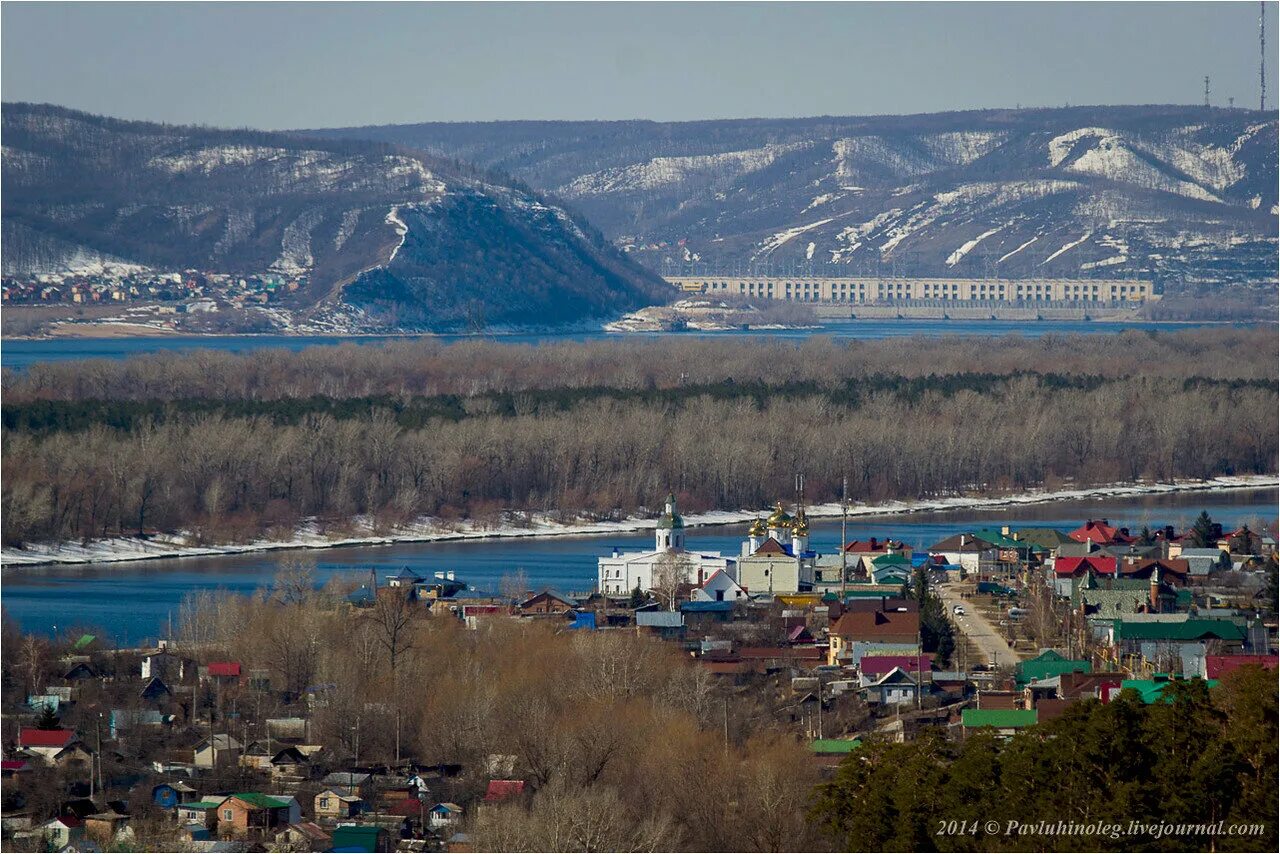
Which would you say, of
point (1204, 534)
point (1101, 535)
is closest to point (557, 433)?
point (1101, 535)

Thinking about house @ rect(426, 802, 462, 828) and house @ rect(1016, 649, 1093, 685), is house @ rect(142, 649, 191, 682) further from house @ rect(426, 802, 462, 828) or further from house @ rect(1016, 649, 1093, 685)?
house @ rect(1016, 649, 1093, 685)

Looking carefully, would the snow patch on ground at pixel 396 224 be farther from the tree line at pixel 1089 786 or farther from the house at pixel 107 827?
the tree line at pixel 1089 786

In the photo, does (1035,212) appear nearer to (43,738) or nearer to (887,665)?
(887,665)

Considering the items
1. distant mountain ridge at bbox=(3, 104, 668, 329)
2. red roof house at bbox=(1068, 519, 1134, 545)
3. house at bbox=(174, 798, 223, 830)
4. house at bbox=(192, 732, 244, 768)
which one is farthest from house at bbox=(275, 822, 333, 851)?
distant mountain ridge at bbox=(3, 104, 668, 329)

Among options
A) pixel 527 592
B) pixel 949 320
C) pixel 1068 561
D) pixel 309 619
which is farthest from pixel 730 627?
pixel 949 320

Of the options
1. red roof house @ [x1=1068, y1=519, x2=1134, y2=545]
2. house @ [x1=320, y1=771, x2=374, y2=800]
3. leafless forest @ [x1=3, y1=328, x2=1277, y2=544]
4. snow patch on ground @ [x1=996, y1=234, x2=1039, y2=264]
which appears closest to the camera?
house @ [x1=320, y1=771, x2=374, y2=800]

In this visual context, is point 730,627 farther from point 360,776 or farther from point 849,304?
point 849,304
